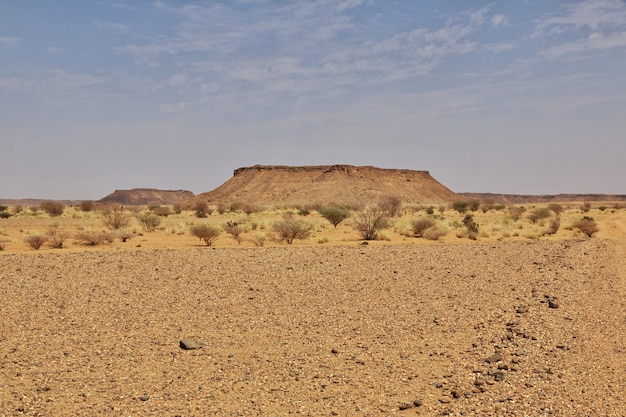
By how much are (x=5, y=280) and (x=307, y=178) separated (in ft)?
348

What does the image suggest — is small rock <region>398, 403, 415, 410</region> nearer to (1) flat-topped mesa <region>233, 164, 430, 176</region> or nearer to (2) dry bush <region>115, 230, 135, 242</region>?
(2) dry bush <region>115, 230, 135, 242</region>

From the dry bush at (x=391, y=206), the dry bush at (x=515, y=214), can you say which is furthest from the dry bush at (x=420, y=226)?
the dry bush at (x=515, y=214)

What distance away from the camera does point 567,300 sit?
12695mm

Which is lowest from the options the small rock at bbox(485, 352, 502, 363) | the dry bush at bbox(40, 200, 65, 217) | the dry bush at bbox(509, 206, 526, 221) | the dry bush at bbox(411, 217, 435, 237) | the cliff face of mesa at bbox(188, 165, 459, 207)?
the small rock at bbox(485, 352, 502, 363)

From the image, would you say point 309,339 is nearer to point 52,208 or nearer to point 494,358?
point 494,358

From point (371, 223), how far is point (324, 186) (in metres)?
79.4

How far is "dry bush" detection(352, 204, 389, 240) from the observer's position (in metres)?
31.1

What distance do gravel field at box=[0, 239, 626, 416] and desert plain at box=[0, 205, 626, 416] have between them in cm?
3

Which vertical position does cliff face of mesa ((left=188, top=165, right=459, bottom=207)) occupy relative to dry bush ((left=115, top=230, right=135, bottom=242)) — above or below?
above

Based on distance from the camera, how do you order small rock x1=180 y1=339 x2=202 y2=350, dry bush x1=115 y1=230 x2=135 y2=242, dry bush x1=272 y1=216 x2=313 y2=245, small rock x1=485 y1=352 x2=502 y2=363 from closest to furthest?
small rock x1=485 y1=352 x2=502 y2=363 → small rock x1=180 y1=339 x2=202 y2=350 → dry bush x1=115 y1=230 x2=135 y2=242 → dry bush x1=272 y1=216 x2=313 y2=245

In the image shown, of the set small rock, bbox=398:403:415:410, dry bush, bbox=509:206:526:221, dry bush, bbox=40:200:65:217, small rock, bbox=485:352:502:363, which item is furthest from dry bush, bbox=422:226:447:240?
dry bush, bbox=40:200:65:217

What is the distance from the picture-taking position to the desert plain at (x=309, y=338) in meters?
7.10

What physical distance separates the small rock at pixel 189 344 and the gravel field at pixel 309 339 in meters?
0.07

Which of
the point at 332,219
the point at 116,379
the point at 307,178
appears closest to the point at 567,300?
the point at 116,379
